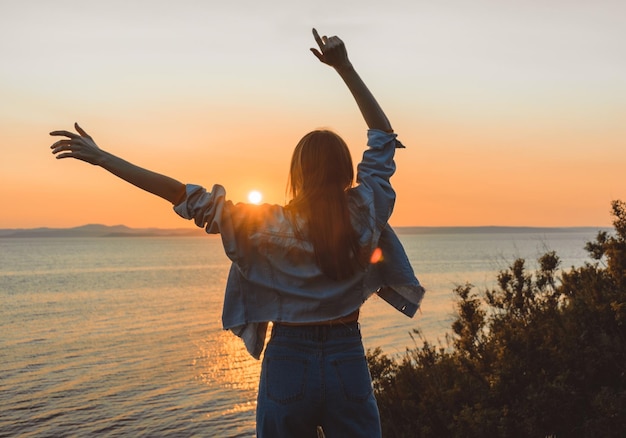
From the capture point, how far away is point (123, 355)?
2477 cm

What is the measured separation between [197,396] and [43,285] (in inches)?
1790

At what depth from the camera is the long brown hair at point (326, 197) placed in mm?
2678

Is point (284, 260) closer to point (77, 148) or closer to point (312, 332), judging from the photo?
point (312, 332)

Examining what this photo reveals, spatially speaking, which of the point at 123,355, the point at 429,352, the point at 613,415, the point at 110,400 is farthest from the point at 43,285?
the point at 613,415

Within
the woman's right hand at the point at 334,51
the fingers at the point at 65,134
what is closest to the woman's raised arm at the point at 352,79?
the woman's right hand at the point at 334,51

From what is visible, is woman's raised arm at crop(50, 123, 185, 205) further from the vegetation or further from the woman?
the vegetation

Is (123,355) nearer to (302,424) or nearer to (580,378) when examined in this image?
(580,378)

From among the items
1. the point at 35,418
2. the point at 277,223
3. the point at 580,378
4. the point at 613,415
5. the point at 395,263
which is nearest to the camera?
the point at 277,223

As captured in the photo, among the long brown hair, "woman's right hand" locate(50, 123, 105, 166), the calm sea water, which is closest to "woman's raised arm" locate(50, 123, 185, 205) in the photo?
"woman's right hand" locate(50, 123, 105, 166)

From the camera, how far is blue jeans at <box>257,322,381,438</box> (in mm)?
2725

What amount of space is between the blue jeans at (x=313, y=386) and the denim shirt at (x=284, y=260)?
8 centimetres

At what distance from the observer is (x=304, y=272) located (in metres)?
2.73

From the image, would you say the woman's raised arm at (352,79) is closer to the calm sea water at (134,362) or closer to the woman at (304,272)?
the woman at (304,272)

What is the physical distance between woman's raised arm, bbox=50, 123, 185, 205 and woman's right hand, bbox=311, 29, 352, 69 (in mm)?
937
